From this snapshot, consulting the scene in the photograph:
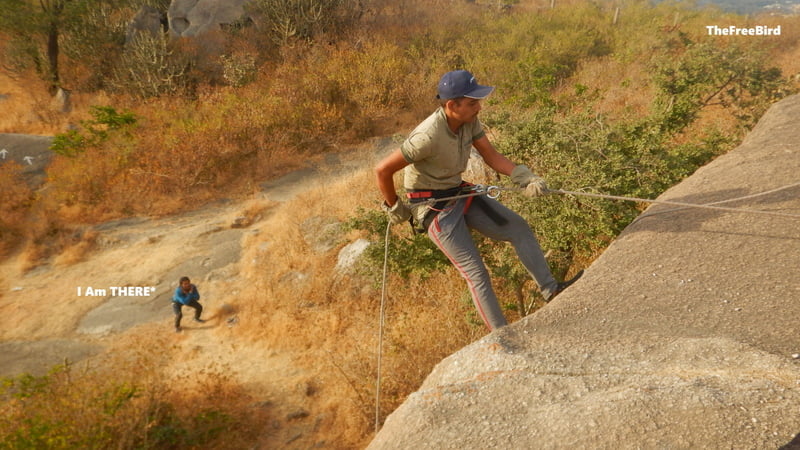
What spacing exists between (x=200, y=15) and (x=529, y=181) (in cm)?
1758

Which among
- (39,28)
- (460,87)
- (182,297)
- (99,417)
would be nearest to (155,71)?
(39,28)

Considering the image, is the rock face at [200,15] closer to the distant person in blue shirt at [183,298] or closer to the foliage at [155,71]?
the foliage at [155,71]

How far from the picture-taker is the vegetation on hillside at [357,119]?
4664 mm

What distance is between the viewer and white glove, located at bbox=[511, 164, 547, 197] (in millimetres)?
3480

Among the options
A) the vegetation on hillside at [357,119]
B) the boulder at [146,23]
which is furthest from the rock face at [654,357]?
the boulder at [146,23]

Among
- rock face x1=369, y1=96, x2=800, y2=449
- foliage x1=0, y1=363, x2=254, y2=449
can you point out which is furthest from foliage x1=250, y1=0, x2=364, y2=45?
rock face x1=369, y1=96, x2=800, y2=449

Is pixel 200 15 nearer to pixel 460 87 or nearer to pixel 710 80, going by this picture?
pixel 710 80

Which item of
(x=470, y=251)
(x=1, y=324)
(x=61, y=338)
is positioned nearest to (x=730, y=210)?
(x=470, y=251)

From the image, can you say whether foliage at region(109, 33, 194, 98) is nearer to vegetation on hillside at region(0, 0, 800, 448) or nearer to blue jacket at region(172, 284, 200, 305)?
vegetation on hillside at region(0, 0, 800, 448)

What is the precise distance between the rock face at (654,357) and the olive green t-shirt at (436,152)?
1230mm

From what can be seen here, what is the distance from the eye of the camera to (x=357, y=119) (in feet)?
44.3

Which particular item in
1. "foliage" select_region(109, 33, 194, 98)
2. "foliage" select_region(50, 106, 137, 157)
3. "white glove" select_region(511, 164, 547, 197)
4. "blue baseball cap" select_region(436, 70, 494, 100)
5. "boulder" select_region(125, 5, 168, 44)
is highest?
"boulder" select_region(125, 5, 168, 44)

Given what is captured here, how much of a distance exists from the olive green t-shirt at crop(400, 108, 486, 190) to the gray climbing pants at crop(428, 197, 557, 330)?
240 mm

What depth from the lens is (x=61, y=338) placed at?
7.32 m
